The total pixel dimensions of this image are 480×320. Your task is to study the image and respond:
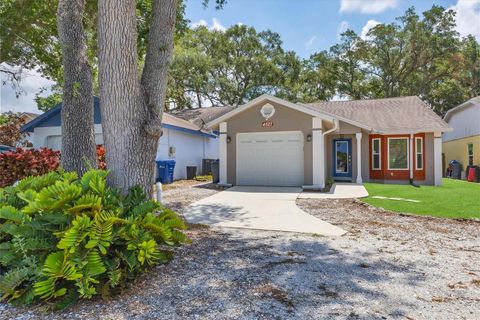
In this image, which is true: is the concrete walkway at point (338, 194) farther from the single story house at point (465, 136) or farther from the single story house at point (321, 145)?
the single story house at point (465, 136)

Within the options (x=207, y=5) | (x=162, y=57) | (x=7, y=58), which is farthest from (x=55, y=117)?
(x=162, y=57)

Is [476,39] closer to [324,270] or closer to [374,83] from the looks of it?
[374,83]

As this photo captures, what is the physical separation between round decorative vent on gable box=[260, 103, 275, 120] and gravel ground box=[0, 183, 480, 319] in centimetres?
807

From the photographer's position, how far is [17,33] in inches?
495

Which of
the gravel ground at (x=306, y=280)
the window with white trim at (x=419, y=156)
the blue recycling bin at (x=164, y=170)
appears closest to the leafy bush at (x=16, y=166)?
the blue recycling bin at (x=164, y=170)

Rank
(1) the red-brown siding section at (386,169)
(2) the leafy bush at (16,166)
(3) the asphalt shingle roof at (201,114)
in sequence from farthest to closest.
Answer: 1. (3) the asphalt shingle roof at (201,114)
2. (1) the red-brown siding section at (386,169)
3. (2) the leafy bush at (16,166)

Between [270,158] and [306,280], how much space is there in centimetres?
A: 1049

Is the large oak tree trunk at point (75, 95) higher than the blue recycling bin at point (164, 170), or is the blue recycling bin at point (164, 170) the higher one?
the large oak tree trunk at point (75, 95)

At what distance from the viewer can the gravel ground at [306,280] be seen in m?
3.11

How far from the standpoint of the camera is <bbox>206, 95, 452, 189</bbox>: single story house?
13.4 meters

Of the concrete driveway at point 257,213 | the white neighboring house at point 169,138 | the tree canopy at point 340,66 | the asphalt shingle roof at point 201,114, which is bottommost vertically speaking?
the concrete driveway at point 257,213

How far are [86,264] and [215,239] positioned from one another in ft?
9.32

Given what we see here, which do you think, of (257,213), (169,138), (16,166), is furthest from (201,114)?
(257,213)

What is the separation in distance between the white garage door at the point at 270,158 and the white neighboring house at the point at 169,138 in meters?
3.72
